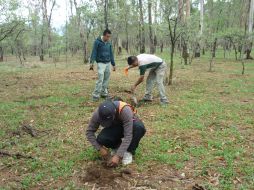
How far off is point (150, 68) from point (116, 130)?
3951mm

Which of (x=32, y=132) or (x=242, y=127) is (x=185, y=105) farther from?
(x=32, y=132)

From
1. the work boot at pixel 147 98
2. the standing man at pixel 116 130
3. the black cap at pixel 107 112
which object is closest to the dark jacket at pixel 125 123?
the standing man at pixel 116 130

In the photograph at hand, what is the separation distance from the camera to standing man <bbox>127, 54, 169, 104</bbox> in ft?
26.8

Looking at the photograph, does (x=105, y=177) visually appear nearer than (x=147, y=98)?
Yes

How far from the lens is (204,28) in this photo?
2084cm

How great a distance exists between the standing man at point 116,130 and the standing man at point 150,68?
10.6 ft

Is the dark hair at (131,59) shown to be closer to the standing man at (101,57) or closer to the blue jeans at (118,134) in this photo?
the standing man at (101,57)

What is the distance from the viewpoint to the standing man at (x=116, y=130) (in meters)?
4.57

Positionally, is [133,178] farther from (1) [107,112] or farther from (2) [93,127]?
(1) [107,112]

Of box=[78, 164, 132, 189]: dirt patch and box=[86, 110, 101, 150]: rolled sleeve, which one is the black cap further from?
box=[78, 164, 132, 189]: dirt patch

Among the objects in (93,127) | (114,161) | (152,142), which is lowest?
(152,142)

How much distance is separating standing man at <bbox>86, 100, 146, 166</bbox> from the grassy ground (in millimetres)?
302

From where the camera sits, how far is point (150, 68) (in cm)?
879

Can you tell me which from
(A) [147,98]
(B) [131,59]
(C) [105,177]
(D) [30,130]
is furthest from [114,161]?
(A) [147,98]
